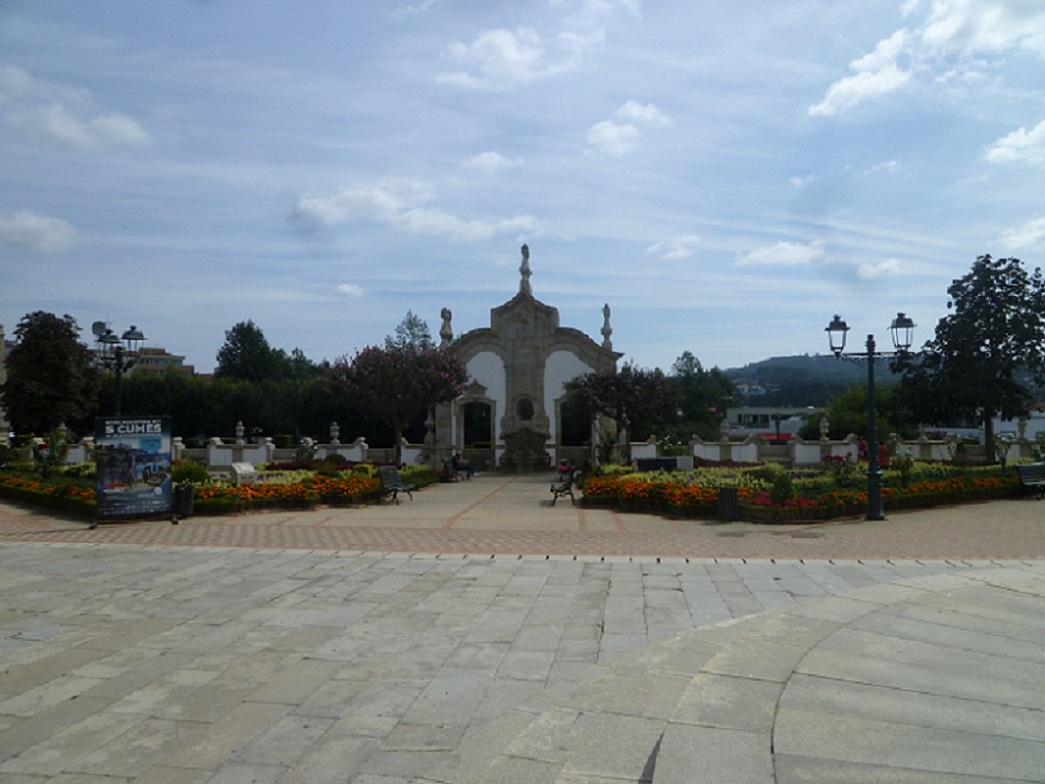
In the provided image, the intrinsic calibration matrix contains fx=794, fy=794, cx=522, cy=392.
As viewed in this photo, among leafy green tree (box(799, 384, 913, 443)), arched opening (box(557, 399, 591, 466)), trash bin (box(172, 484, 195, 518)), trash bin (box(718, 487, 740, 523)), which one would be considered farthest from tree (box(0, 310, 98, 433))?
leafy green tree (box(799, 384, 913, 443))

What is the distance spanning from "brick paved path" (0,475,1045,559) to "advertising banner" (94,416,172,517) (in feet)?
1.51

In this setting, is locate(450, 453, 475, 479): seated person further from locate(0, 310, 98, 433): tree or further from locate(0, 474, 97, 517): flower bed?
locate(0, 310, 98, 433): tree

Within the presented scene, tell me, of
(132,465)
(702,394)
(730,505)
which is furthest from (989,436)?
(702,394)

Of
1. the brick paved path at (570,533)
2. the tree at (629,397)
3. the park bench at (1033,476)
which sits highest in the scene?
the tree at (629,397)

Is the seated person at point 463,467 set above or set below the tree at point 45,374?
below

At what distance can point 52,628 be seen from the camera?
7012 millimetres

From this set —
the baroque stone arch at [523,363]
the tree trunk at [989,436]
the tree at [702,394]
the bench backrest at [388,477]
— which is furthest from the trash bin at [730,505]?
the tree at [702,394]

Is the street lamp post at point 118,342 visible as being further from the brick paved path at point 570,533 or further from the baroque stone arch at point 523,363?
the baroque stone arch at point 523,363

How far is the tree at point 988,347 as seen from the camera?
83.6ft

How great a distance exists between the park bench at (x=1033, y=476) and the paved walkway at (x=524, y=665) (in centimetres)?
864

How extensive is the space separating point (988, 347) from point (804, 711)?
1027 inches

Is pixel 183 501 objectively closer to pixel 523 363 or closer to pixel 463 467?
pixel 463 467

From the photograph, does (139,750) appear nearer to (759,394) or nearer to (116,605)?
(116,605)

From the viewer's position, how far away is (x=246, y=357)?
8225 centimetres
